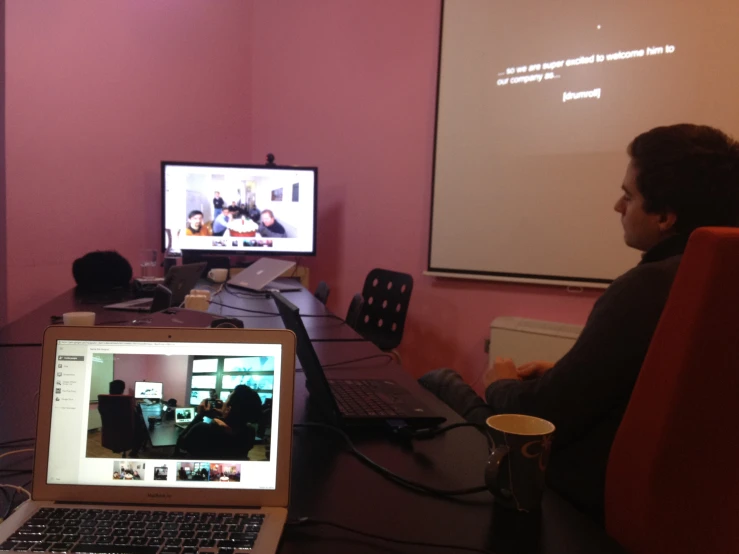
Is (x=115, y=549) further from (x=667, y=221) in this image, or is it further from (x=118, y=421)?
(x=667, y=221)

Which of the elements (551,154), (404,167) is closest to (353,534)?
(551,154)

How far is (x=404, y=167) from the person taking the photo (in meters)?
3.34

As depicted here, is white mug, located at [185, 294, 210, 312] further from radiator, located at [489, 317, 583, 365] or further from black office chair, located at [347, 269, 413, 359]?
radiator, located at [489, 317, 583, 365]

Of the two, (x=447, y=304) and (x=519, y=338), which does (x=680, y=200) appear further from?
(x=447, y=304)

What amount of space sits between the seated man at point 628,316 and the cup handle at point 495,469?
18 centimetres

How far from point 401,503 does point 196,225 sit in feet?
9.02

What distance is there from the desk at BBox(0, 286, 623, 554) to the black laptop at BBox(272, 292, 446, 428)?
0.04m

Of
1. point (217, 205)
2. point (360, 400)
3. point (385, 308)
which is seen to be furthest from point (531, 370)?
point (217, 205)

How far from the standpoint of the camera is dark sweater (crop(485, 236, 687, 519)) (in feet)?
3.43

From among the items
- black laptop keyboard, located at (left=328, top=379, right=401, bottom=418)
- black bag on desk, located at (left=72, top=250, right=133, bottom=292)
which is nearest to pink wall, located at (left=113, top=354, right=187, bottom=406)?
black laptop keyboard, located at (left=328, top=379, right=401, bottom=418)

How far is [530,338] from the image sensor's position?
283cm

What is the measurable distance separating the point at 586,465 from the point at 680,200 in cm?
61
